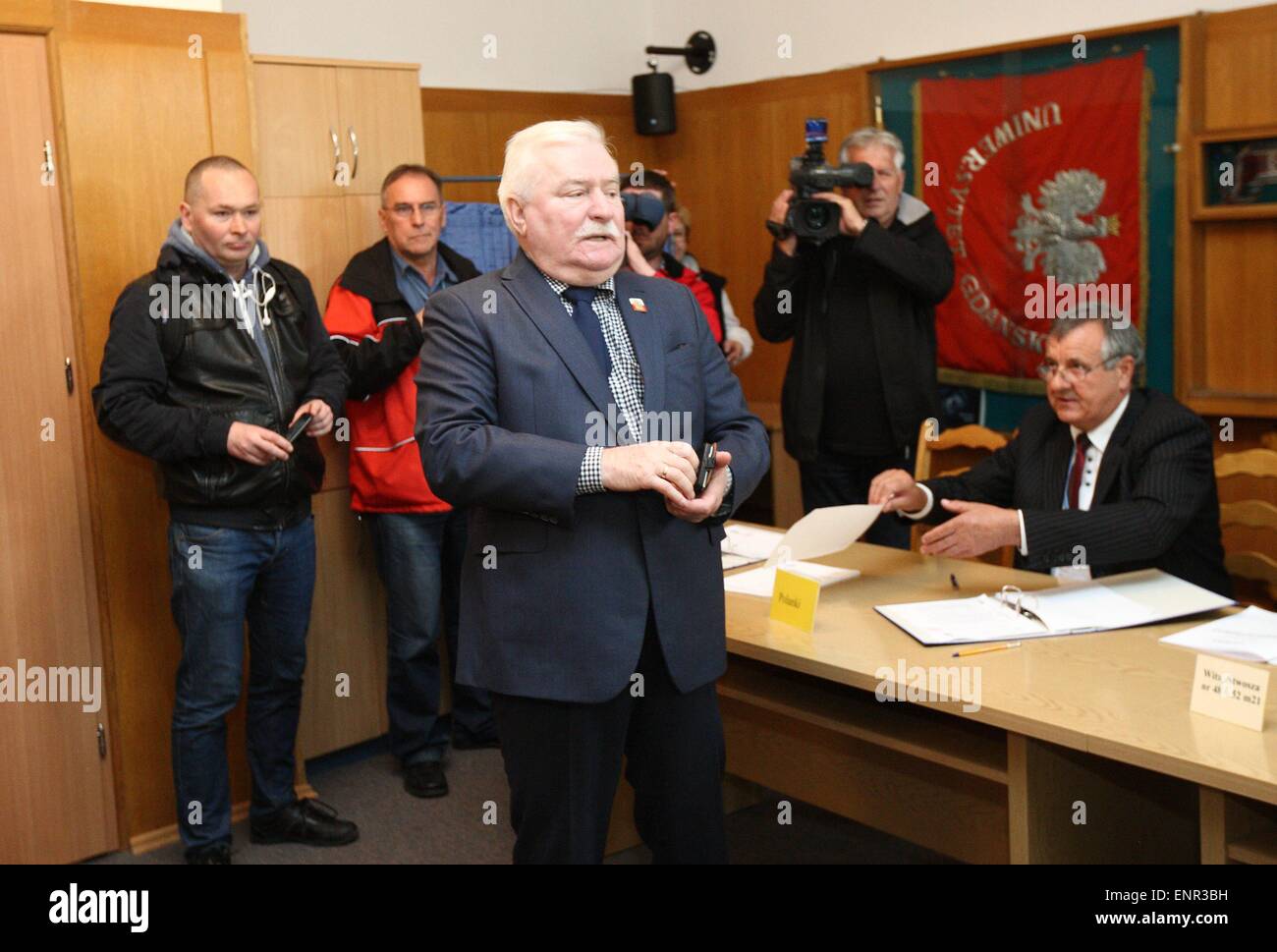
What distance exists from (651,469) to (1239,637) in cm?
107

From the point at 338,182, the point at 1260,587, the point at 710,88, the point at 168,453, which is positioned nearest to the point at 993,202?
the point at 710,88

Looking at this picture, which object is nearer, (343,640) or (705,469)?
(705,469)

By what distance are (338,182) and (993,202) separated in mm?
2321

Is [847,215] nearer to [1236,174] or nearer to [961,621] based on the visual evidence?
[1236,174]

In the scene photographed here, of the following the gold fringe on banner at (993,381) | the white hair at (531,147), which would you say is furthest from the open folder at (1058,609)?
the gold fringe on banner at (993,381)

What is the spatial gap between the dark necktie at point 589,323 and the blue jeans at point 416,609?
170cm

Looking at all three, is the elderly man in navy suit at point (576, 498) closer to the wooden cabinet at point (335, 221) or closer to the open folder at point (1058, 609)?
the open folder at point (1058, 609)

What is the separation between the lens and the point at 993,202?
474cm

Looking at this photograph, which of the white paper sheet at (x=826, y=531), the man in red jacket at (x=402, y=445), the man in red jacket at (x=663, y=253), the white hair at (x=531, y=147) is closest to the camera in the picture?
the white hair at (x=531, y=147)

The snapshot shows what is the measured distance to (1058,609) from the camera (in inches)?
95.2

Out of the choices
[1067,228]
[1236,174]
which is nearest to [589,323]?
[1236,174]

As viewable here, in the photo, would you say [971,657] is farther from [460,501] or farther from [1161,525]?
[460,501]

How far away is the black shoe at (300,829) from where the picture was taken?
3326 millimetres

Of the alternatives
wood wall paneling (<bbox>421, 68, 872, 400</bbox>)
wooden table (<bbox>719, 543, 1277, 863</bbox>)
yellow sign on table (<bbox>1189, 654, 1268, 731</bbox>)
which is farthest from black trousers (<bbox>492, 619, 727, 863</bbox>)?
wood wall paneling (<bbox>421, 68, 872, 400</bbox>)
